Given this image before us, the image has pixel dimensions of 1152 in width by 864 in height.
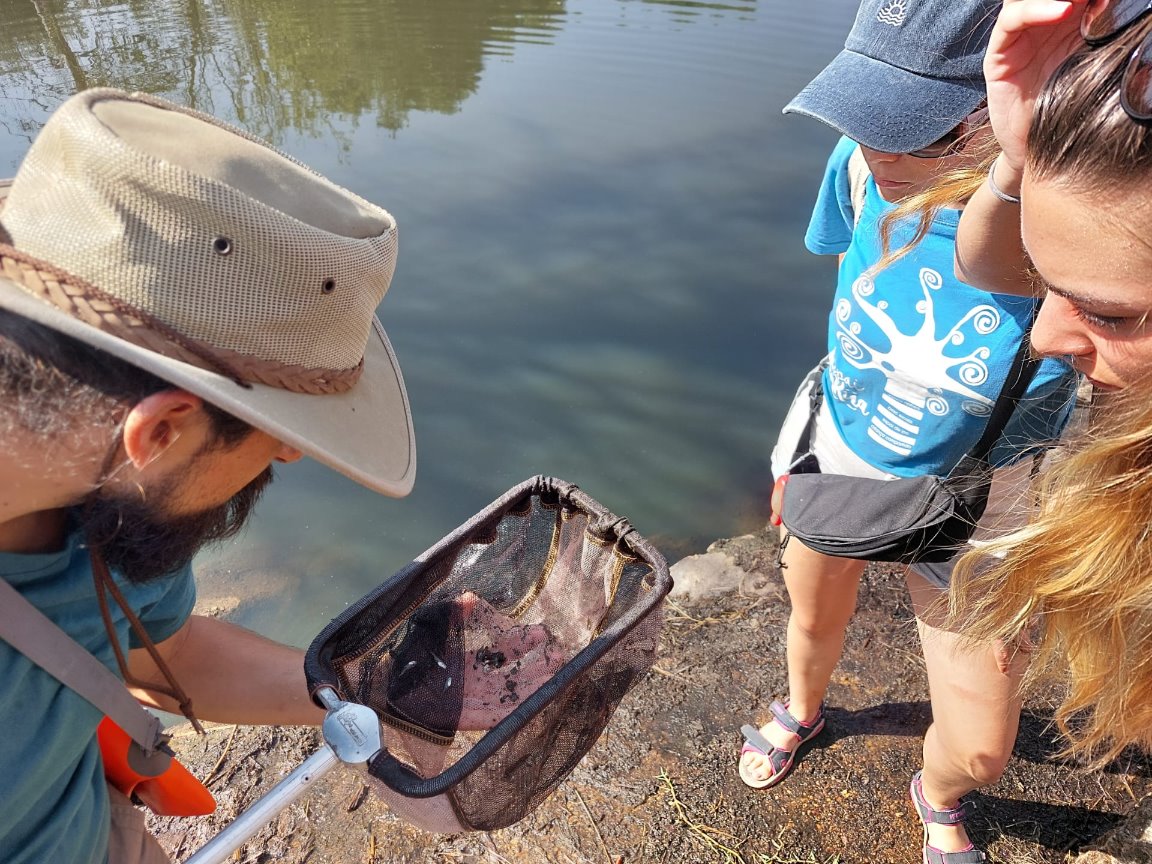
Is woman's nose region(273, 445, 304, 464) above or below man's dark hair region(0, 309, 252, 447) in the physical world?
below

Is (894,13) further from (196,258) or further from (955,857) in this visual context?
(955,857)

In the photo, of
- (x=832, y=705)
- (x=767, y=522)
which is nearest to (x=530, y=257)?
(x=767, y=522)

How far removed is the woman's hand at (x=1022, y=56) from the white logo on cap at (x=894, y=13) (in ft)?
1.91

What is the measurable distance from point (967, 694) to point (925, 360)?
0.80m

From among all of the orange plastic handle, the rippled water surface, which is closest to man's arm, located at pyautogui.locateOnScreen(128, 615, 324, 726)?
the orange plastic handle

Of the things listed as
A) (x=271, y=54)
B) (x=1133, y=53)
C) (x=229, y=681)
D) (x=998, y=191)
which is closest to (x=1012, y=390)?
(x=998, y=191)

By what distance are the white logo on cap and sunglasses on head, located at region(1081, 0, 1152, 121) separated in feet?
2.70

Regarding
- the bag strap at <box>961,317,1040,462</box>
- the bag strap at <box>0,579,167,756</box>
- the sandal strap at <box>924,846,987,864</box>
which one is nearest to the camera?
the bag strap at <box>0,579,167,756</box>

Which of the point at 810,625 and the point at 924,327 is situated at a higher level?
the point at 924,327

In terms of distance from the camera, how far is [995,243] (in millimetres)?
1572

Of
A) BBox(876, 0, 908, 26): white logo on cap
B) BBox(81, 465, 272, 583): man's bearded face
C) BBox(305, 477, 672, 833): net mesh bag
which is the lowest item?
BBox(305, 477, 672, 833): net mesh bag

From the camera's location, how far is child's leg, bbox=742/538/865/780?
2.13m

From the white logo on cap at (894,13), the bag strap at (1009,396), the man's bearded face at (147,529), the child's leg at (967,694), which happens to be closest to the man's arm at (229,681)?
the man's bearded face at (147,529)

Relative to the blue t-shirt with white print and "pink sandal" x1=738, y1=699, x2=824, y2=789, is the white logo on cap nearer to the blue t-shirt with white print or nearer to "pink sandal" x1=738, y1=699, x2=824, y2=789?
the blue t-shirt with white print
